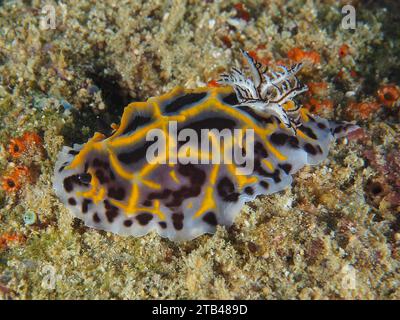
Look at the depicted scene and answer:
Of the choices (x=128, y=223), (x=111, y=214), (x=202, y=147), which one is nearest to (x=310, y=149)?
(x=202, y=147)

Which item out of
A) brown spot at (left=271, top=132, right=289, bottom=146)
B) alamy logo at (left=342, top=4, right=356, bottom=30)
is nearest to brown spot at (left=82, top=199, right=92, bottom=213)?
brown spot at (left=271, top=132, right=289, bottom=146)

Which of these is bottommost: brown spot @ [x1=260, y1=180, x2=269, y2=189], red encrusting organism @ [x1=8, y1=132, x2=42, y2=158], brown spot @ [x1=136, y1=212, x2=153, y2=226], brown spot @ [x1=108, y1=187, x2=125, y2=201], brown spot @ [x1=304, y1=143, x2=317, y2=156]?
brown spot @ [x1=136, y1=212, x2=153, y2=226]

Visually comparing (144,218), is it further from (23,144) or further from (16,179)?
(23,144)

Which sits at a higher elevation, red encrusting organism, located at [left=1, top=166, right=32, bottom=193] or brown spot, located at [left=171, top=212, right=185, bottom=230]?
red encrusting organism, located at [left=1, top=166, right=32, bottom=193]

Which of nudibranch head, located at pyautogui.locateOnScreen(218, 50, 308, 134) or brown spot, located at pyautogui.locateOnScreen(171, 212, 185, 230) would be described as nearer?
brown spot, located at pyautogui.locateOnScreen(171, 212, 185, 230)

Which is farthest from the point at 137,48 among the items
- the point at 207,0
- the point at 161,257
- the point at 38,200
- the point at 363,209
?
the point at 363,209

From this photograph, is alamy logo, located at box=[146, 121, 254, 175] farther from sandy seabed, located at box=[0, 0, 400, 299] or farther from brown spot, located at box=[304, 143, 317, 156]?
brown spot, located at box=[304, 143, 317, 156]
